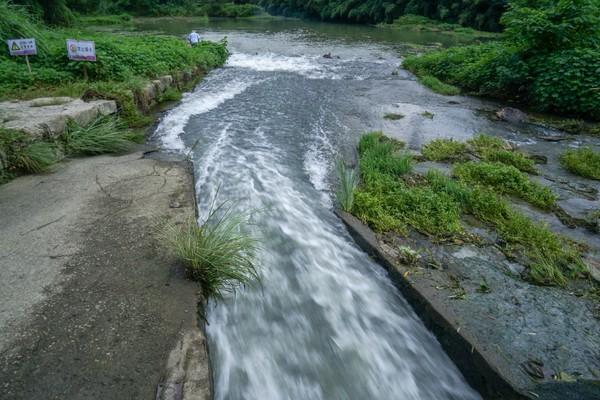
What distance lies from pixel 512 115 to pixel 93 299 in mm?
9400

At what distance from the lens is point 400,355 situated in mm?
2908

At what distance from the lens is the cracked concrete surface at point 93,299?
2.16 m

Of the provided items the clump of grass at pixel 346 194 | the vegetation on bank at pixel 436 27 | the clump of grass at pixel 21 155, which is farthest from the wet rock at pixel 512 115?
the vegetation on bank at pixel 436 27

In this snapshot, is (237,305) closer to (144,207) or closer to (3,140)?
(144,207)

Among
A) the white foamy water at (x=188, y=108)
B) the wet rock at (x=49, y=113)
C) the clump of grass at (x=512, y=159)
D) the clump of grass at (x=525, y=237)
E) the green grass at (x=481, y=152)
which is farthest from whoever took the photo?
the white foamy water at (x=188, y=108)

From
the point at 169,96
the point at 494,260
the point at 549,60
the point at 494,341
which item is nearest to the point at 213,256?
the point at 494,341

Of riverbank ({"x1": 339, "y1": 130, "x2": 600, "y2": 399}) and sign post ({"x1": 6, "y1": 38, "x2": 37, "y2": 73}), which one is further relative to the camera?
sign post ({"x1": 6, "y1": 38, "x2": 37, "y2": 73})

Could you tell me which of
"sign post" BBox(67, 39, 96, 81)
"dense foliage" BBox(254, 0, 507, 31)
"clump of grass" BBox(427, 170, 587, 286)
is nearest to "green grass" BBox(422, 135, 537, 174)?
"clump of grass" BBox(427, 170, 587, 286)

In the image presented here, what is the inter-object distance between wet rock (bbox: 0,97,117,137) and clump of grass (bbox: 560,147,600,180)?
8165mm

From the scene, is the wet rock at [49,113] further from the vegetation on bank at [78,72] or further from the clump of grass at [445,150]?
the clump of grass at [445,150]

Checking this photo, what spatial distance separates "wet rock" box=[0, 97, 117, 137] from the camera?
5.07 meters

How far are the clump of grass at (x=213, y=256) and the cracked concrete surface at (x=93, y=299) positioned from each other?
0.13 meters

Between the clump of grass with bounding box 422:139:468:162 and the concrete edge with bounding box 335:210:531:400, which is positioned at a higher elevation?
the clump of grass with bounding box 422:139:468:162

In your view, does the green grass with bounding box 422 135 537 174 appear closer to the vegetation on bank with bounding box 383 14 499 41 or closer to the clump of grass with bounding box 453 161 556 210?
the clump of grass with bounding box 453 161 556 210
